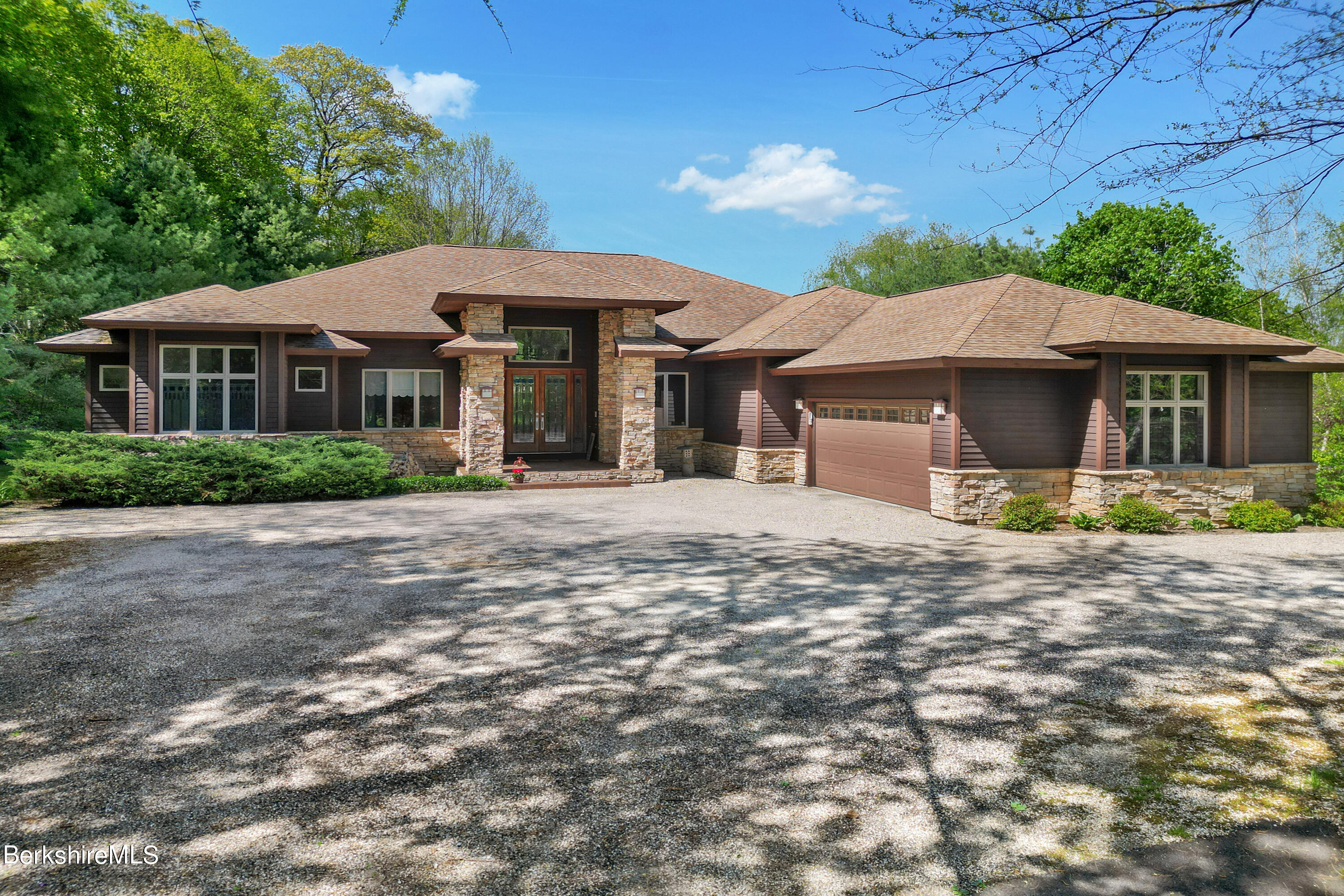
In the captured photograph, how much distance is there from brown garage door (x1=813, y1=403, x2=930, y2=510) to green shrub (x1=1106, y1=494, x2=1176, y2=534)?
311cm

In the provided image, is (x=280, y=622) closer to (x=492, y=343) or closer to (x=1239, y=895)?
(x=1239, y=895)

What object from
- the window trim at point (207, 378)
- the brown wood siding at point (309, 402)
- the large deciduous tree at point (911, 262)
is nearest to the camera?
the window trim at point (207, 378)

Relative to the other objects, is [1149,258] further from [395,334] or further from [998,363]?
[395,334]

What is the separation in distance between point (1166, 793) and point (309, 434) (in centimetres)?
1645

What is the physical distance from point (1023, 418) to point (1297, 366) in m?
5.96

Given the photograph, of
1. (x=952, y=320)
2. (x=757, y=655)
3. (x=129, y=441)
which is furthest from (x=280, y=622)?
(x=952, y=320)

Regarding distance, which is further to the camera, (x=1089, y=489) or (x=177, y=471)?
(x=1089, y=489)

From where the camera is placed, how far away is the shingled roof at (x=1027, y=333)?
13125mm

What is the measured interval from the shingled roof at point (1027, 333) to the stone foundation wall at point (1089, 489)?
6.69ft

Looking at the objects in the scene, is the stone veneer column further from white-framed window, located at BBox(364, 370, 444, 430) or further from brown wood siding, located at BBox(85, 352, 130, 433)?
brown wood siding, located at BBox(85, 352, 130, 433)

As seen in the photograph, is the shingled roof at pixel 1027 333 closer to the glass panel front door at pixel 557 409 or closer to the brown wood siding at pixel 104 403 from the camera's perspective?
the glass panel front door at pixel 557 409

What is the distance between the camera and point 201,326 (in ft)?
49.2

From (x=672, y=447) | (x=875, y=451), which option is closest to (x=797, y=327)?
(x=875, y=451)

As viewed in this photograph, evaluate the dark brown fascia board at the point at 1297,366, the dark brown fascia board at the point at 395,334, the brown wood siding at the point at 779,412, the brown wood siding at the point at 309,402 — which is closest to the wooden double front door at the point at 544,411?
the dark brown fascia board at the point at 395,334
